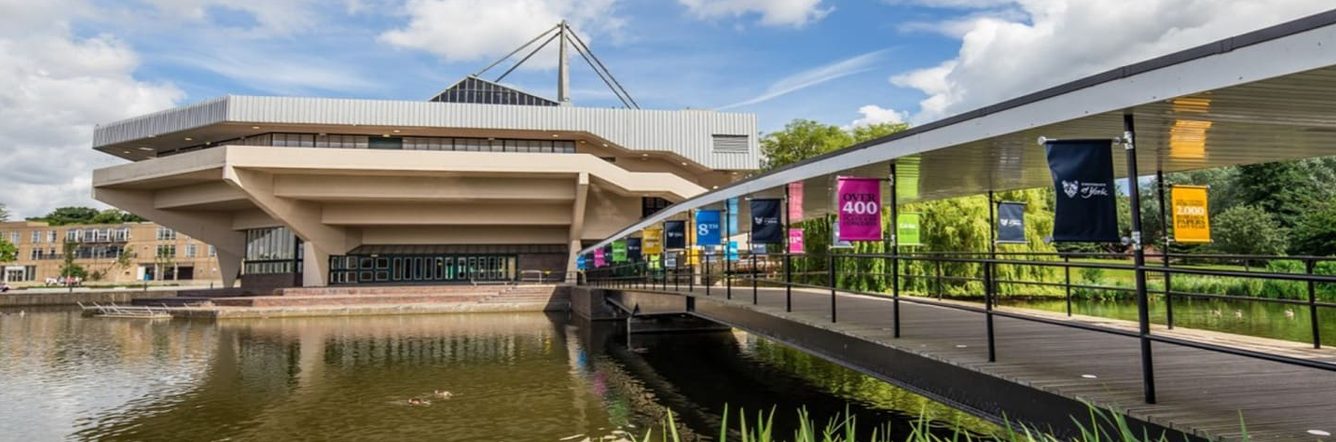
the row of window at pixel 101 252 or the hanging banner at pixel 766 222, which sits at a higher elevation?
the row of window at pixel 101 252

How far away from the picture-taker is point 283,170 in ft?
111

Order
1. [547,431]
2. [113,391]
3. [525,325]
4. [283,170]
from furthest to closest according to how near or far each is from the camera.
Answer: [283,170] < [525,325] < [113,391] < [547,431]

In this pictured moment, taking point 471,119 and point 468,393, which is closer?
point 468,393

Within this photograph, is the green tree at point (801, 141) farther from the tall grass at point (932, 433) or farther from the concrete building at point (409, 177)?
the tall grass at point (932, 433)

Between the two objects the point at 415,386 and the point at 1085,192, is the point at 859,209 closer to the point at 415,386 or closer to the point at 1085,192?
the point at 1085,192

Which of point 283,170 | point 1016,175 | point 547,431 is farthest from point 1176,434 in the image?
point 283,170

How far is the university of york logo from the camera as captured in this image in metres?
4.79

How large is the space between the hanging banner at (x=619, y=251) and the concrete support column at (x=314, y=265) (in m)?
19.8

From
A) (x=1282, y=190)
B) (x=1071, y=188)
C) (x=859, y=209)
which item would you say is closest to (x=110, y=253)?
(x=859, y=209)

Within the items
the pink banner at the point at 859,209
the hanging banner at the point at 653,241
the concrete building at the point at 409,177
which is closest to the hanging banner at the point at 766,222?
the pink banner at the point at 859,209

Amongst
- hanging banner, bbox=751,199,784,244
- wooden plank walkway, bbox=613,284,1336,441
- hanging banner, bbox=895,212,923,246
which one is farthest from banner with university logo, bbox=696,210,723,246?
wooden plank walkway, bbox=613,284,1336,441

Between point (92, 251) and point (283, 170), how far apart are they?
222ft

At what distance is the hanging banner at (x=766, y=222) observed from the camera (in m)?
10.8

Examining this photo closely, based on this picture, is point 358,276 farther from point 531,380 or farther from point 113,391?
point 531,380
